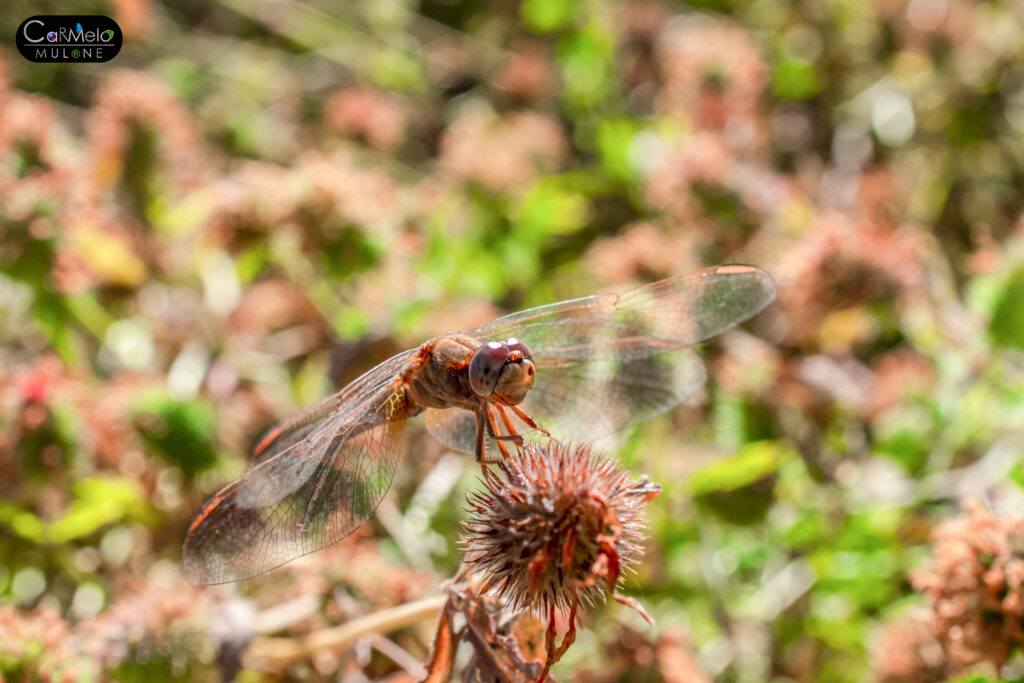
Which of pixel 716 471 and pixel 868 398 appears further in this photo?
pixel 868 398

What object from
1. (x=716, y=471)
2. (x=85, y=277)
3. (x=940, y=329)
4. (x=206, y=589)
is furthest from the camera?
(x=940, y=329)

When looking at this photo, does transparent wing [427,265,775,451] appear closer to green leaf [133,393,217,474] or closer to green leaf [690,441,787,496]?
green leaf [690,441,787,496]

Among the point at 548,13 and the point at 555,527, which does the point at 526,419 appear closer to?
the point at 555,527

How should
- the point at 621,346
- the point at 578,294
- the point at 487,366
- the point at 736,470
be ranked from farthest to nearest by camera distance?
the point at 578,294 → the point at 736,470 → the point at 621,346 → the point at 487,366

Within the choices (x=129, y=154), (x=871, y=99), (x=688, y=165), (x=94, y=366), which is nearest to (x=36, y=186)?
(x=129, y=154)

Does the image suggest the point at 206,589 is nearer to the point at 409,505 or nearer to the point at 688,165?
the point at 409,505

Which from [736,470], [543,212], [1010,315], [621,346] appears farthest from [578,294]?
[1010,315]

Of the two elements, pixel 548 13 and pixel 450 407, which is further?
pixel 548 13
